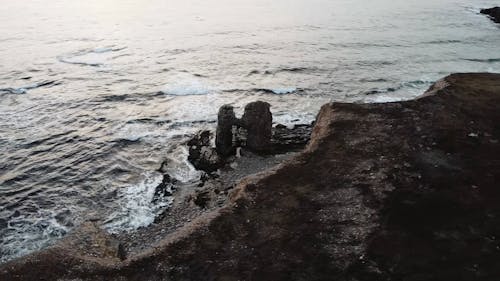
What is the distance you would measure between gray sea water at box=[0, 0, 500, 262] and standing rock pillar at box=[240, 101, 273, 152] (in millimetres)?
3807

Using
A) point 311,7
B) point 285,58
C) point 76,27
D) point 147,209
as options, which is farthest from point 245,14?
point 147,209

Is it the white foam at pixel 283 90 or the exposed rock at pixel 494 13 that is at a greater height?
the exposed rock at pixel 494 13

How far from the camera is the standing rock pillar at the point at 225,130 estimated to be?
80.5 ft

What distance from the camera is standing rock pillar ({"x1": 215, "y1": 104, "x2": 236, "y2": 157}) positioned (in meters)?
24.5

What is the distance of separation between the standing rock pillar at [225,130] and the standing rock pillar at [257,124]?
2.49 ft

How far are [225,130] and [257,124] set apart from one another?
69.5 inches

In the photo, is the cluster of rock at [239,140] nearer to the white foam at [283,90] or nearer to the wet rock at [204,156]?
the wet rock at [204,156]

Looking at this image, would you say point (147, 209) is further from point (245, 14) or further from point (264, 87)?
point (245, 14)

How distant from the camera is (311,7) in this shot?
90.4 meters

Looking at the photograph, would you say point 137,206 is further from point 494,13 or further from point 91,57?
point 494,13

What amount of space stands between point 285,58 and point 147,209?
32.2 m

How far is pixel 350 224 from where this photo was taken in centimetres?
1526

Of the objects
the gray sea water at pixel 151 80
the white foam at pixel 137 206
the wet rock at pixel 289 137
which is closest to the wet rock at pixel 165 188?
the white foam at pixel 137 206

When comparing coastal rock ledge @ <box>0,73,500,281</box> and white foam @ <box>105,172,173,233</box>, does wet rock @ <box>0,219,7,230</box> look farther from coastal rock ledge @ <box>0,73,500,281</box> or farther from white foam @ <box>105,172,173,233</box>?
coastal rock ledge @ <box>0,73,500,281</box>
